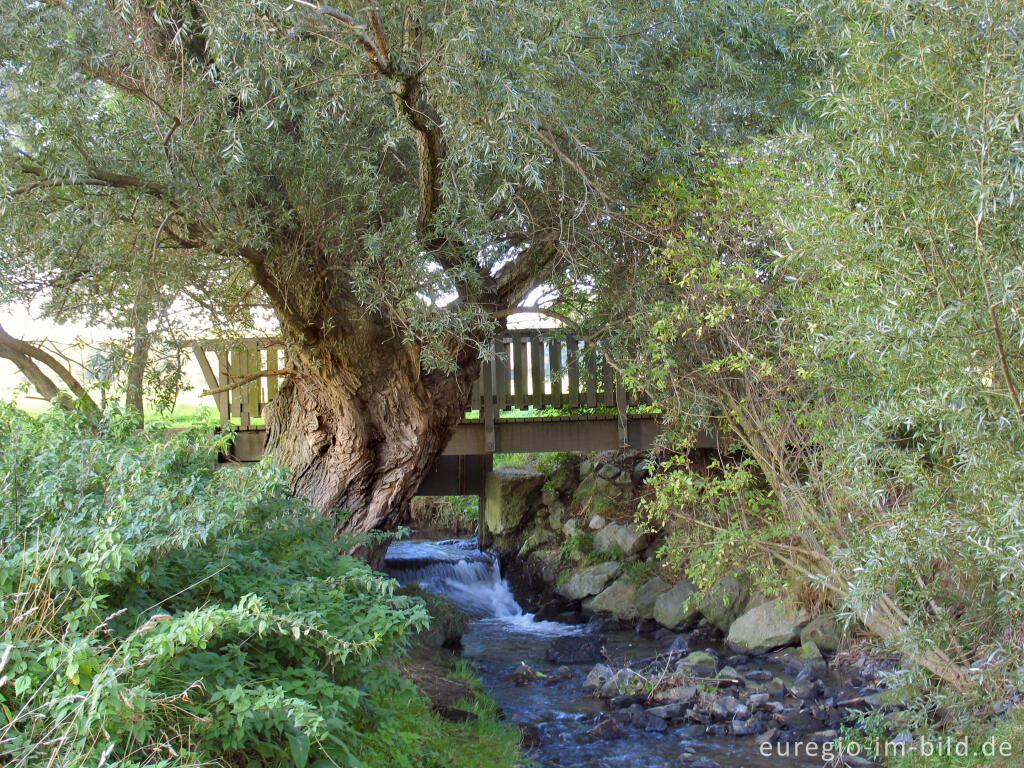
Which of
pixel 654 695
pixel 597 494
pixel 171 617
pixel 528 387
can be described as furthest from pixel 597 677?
pixel 171 617

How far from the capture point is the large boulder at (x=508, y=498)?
529 inches

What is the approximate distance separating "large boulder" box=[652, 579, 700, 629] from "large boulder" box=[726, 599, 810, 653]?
69cm

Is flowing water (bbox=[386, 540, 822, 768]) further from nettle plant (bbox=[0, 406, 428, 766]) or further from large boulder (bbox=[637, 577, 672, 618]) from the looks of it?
nettle plant (bbox=[0, 406, 428, 766])

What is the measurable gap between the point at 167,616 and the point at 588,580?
28.9 ft

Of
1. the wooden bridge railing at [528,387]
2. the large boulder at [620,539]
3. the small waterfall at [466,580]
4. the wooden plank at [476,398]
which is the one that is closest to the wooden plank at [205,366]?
the wooden bridge railing at [528,387]

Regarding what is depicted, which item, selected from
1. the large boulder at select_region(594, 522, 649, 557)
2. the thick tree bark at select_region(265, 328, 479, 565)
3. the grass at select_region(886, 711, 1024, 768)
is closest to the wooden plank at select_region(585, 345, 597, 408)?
the large boulder at select_region(594, 522, 649, 557)

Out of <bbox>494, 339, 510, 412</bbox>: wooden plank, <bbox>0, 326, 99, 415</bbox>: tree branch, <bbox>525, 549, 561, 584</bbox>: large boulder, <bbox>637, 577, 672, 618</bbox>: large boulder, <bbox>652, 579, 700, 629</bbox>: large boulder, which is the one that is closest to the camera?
<bbox>0, 326, 99, 415</bbox>: tree branch

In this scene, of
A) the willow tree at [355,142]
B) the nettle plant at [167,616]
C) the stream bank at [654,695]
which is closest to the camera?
the nettle plant at [167,616]

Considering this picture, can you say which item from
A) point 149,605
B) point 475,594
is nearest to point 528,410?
point 475,594

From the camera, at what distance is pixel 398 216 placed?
618cm

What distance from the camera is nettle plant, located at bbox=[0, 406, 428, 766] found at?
266 cm

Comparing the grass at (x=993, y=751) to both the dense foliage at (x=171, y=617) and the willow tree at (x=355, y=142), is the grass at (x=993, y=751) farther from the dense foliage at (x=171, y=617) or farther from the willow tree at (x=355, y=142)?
the willow tree at (x=355, y=142)

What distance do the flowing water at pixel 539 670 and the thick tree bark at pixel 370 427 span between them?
6.86 feet

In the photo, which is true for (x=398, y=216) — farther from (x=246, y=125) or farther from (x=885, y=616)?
(x=885, y=616)
